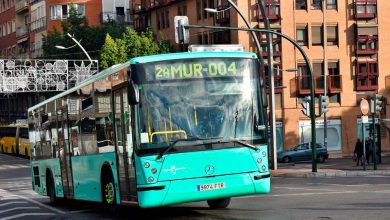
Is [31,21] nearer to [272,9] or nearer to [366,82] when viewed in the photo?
[272,9]

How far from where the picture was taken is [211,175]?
1410cm

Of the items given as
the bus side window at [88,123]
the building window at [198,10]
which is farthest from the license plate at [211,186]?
the building window at [198,10]

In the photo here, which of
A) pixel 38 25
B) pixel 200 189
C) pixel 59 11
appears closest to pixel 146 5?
pixel 59 11

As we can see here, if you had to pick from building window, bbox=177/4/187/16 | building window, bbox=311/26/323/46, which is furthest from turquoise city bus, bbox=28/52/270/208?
building window, bbox=177/4/187/16

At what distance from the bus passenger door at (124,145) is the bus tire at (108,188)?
58cm

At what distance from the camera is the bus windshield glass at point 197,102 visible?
1382 cm

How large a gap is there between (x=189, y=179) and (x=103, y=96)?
283cm

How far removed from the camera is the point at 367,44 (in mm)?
57406

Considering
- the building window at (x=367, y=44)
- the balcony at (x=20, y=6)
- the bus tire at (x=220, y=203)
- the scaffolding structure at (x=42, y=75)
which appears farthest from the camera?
the balcony at (x=20, y=6)

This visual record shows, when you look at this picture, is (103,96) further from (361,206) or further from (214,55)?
(361,206)

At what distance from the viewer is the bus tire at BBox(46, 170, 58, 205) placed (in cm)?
2167

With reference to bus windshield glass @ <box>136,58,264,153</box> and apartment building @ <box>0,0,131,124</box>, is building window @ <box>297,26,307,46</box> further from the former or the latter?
bus windshield glass @ <box>136,58,264,153</box>

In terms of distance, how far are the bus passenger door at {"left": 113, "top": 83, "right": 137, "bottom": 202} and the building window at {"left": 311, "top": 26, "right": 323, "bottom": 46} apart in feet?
142

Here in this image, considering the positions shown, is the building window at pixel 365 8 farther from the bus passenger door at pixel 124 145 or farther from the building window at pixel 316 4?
the bus passenger door at pixel 124 145
